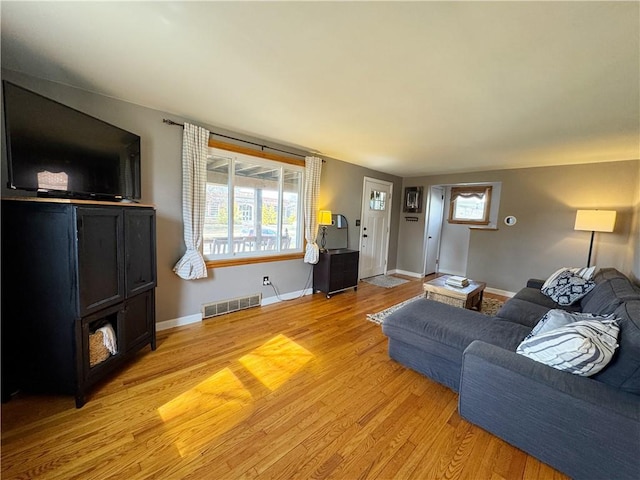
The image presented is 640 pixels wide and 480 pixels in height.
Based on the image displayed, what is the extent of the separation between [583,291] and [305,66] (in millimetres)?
3416

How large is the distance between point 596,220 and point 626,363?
322 cm

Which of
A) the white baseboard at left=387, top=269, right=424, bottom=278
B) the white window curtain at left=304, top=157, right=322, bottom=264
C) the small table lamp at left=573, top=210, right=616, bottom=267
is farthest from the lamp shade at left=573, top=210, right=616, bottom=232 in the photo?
the white window curtain at left=304, top=157, right=322, bottom=264

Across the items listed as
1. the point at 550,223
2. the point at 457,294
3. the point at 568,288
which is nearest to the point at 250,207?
the point at 457,294

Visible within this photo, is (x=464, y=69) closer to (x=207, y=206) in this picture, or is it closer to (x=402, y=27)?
(x=402, y=27)

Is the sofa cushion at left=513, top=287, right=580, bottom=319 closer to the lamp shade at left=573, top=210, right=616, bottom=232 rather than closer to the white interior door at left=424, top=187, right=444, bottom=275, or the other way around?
the lamp shade at left=573, top=210, right=616, bottom=232

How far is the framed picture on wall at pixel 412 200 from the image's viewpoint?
5.60 metres

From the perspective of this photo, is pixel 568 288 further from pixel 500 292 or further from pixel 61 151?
pixel 61 151

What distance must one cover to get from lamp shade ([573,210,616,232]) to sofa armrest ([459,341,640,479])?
3236mm

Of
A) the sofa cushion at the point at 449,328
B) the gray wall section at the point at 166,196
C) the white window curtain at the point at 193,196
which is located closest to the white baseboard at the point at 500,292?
the sofa cushion at the point at 449,328

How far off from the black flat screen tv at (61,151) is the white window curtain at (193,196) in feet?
1.79

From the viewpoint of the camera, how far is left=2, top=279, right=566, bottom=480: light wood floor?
4.28 feet

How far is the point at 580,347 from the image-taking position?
1.28 metres

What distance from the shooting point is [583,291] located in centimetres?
263

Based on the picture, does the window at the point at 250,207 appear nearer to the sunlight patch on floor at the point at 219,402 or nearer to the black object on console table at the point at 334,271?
the black object on console table at the point at 334,271
